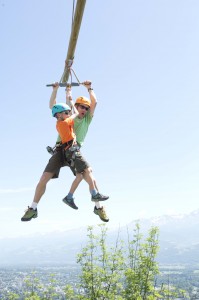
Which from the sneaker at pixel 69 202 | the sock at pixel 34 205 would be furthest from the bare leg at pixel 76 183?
the sock at pixel 34 205

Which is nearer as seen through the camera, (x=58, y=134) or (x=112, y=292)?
(x=58, y=134)

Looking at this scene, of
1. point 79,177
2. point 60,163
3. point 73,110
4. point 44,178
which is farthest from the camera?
point 73,110

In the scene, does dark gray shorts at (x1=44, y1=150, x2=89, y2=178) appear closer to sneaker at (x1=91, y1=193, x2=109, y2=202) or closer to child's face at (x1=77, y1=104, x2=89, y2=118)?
sneaker at (x1=91, y1=193, x2=109, y2=202)

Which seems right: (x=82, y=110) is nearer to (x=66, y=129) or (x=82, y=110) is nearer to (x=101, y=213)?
(x=66, y=129)

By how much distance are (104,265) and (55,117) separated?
18.5 metres

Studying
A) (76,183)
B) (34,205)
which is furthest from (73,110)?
(34,205)

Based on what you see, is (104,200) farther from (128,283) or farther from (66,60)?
(128,283)

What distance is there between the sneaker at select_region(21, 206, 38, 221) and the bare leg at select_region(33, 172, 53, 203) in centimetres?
19

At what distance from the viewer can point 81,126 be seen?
20.9ft

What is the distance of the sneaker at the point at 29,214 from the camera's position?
565 cm

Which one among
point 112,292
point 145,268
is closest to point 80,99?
point 145,268

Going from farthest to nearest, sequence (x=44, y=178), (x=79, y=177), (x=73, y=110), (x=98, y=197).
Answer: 1. (x=73, y=110)
2. (x=79, y=177)
3. (x=44, y=178)
4. (x=98, y=197)

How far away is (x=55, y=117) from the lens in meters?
6.12

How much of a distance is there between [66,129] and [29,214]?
166 centimetres
